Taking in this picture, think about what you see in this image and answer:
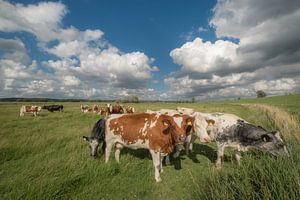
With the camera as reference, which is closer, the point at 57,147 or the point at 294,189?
the point at 294,189

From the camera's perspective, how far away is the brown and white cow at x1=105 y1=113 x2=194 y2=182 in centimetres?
671

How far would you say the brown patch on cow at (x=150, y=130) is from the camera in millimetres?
6754

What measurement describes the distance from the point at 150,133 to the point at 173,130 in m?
0.83

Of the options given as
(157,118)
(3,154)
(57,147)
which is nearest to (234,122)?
(157,118)

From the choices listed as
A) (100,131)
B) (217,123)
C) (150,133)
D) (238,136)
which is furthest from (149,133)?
(238,136)

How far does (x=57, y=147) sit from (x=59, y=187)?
453 cm

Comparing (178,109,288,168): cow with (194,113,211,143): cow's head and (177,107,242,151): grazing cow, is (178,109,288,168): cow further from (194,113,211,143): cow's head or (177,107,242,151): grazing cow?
(194,113,211,143): cow's head

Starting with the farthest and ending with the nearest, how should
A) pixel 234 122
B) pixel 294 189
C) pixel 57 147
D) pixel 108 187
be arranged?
pixel 57 147 < pixel 234 122 < pixel 108 187 < pixel 294 189

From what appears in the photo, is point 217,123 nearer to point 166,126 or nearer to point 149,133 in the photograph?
point 166,126

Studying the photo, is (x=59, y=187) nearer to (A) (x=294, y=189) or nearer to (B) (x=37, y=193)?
(B) (x=37, y=193)

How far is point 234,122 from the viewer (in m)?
7.79

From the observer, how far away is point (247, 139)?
23.6 feet

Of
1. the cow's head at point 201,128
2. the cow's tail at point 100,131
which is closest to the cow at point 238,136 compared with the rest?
the cow's head at point 201,128

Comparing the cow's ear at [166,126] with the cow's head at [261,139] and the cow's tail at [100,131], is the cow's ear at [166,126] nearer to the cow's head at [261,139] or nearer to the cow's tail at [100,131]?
the cow's tail at [100,131]
